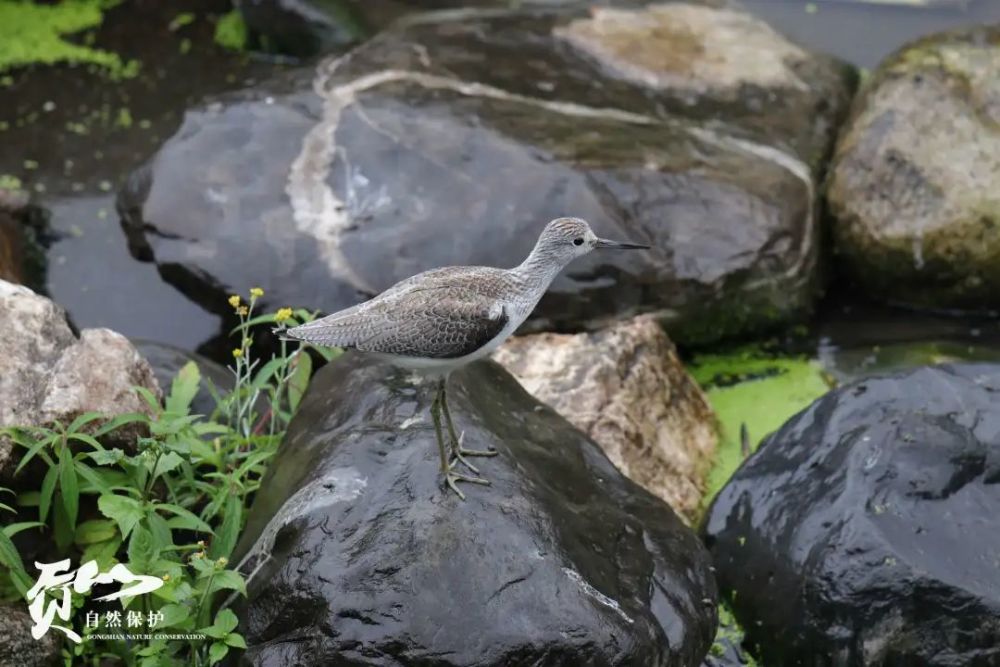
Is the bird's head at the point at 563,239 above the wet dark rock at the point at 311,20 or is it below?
above

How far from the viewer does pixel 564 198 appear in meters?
6.64

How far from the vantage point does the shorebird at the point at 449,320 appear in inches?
169

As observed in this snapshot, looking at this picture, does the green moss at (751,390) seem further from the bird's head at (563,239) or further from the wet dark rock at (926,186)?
the bird's head at (563,239)

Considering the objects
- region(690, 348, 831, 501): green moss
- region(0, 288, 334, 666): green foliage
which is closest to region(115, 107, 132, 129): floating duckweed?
region(0, 288, 334, 666): green foliage

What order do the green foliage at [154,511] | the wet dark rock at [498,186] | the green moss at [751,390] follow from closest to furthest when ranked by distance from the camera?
the green foliage at [154,511] → the green moss at [751,390] → the wet dark rock at [498,186]

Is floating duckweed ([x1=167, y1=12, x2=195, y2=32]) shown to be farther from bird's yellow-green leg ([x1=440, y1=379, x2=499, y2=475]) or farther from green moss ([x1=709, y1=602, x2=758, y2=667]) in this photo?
green moss ([x1=709, y1=602, x2=758, y2=667])

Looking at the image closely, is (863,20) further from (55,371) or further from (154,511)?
(154,511)

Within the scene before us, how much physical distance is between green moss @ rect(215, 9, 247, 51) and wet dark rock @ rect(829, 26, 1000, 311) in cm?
482

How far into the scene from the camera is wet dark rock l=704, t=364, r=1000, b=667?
15.6 ft

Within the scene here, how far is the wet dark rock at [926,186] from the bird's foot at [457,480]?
3724mm

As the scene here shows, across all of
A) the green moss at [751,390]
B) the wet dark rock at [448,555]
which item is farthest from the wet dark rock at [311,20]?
the wet dark rock at [448,555]

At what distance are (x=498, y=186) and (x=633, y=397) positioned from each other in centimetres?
147

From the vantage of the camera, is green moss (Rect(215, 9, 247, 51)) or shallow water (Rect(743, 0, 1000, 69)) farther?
green moss (Rect(215, 9, 247, 51))

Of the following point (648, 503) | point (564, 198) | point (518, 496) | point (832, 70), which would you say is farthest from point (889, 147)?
point (518, 496)
